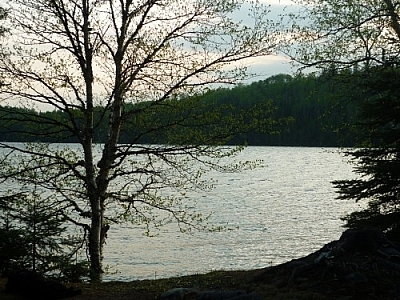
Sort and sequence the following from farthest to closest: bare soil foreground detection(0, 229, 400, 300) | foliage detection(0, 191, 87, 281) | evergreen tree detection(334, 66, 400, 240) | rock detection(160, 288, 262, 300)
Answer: evergreen tree detection(334, 66, 400, 240) < foliage detection(0, 191, 87, 281) < bare soil foreground detection(0, 229, 400, 300) < rock detection(160, 288, 262, 300)

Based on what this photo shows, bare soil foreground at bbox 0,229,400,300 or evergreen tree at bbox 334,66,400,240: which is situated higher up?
evergreen tree at bbox 334,66,400,240

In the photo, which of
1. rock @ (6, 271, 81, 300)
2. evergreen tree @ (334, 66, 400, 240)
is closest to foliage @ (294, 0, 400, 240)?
evergreen tree @ (334, 66, 400, 240)

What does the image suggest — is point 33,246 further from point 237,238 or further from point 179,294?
point 237,238

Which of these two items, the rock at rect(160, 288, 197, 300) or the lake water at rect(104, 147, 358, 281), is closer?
the rock at rect(160, 288, 197, 300)

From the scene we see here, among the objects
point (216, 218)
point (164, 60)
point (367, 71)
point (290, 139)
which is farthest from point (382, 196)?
point (290, 139)

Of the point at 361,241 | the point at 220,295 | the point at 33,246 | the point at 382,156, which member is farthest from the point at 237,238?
the point at 220,295

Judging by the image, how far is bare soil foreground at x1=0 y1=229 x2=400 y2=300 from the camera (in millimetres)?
8820

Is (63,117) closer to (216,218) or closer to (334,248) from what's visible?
(334,248)

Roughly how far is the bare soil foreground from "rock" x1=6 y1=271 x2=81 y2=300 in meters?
0.15

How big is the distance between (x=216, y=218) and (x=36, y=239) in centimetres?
2391

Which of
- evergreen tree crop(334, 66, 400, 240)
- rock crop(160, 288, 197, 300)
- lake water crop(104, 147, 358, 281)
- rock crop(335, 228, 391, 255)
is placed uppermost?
evergreen tree crop(334, 66, 400, 240)

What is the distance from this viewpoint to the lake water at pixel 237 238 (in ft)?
77.0

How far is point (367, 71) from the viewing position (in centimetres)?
1569

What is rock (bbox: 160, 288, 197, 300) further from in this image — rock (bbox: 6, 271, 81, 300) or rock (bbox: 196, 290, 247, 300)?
rock (bbox: 6, 271, 81, 300)
